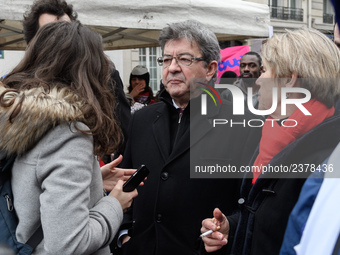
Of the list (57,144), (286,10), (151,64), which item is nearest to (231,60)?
(57,144)

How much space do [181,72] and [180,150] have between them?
47 cm

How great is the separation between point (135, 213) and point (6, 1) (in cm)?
187

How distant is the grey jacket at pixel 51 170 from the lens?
1.48 m

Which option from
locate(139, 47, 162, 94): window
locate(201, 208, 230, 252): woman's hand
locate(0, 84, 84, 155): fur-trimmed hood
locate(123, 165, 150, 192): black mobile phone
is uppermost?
locate(0, 84, 84, 155): fur-trimmed hood

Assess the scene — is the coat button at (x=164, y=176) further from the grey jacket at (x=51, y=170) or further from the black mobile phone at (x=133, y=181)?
the grey jacket at (x=51, y=170)

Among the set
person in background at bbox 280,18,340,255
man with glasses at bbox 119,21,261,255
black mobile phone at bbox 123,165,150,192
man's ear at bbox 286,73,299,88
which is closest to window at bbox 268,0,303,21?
man with glasses at bbox 119,21,261,255

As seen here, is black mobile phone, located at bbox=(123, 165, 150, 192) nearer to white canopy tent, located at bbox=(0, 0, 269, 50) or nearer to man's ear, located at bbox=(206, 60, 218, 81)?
man's ear, located at bbox=(206, 60, 218, 81)

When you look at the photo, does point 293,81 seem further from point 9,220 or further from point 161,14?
point 161,14

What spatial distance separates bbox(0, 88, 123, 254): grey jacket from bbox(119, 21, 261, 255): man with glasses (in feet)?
2.60

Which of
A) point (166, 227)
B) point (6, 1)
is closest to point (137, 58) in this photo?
point (6, 1)

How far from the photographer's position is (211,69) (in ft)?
8.57

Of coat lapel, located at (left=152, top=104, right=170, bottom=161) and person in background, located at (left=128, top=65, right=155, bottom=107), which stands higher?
coat lapel, located at (left=152, top=104, right=170, bottom=161)

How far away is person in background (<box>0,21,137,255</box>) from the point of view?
149 cm

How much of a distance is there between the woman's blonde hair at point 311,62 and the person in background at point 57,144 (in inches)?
32.9
